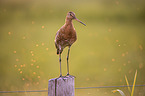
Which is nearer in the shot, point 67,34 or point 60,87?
point 60,87

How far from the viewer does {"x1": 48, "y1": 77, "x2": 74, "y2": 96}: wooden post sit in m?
2.95

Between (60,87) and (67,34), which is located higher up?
(67,34)

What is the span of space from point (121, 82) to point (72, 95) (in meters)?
4.71

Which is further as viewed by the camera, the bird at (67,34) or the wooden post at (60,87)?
the bird at (67,34)

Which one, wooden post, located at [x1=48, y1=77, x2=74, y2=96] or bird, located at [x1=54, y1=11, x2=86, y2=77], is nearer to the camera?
wooden post, located at [x1=48, y1=77, x2=74, y2=96]

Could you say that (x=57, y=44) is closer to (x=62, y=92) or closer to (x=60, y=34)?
(x=60, y=34)

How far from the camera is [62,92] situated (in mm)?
2951

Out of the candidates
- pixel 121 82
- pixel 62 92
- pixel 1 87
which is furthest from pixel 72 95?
pixel 121 82

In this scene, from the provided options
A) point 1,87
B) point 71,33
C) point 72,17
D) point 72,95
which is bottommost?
point 72,95

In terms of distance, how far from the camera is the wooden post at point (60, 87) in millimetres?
2951

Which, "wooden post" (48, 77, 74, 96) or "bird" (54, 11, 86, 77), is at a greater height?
"bird" (54, 11, 86, 77)

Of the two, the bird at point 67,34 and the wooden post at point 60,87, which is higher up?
the bird at point 67,34

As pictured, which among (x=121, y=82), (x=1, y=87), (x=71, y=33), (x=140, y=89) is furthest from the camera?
(x=121, y=82)

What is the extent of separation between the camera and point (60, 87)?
2953 millimetres
